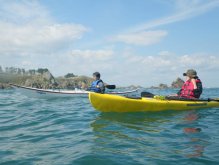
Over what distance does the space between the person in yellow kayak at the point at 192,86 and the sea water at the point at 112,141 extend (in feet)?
9.07

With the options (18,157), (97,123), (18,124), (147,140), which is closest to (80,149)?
(18,157)

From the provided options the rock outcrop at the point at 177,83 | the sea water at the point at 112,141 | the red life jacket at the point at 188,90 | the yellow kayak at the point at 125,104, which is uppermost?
the rock outcrop at the point at 177,83

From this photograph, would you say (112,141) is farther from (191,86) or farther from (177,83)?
(177,83)

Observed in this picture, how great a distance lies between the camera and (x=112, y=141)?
6.24m

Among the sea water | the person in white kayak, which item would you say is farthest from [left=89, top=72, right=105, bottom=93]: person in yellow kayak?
the person in white kayak

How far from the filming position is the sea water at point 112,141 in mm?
4977

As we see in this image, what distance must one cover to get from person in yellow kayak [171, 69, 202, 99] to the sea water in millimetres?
2764

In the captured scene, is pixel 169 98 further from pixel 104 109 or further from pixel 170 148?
pixel 170 148

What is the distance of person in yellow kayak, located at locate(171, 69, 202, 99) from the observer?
41.1 feet

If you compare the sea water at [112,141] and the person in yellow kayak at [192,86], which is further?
the person in yellow kayak at [192,86]

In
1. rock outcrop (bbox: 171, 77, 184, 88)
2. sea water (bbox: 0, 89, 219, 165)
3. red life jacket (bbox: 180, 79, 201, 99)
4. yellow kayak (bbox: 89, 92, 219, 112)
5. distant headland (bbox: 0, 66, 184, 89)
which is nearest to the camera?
sea water (bbox: 0, 89, 219, 165)

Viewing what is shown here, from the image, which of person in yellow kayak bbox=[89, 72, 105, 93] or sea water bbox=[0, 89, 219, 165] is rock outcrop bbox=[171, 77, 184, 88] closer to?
person in yellow kayak bbox=[89, 72, 105, 93]

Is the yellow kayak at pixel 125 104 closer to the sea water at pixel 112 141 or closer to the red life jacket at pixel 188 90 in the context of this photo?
the sea water at pixel 112 141

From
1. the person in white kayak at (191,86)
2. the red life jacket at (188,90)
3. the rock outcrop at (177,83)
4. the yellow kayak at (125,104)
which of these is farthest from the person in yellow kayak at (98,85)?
the rock outcrop at (177,83)
